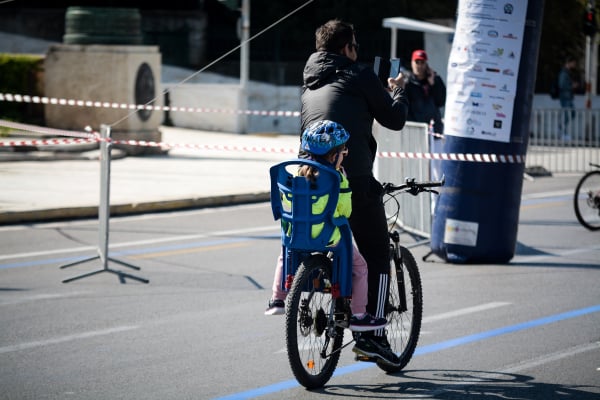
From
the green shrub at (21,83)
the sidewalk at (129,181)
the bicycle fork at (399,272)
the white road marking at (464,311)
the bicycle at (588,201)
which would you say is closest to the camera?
the bicycle fork at (399,272)

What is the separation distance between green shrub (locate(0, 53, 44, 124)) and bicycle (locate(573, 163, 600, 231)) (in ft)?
35.1

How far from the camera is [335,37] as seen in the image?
22.3 ft

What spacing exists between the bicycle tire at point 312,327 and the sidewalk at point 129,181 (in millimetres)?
5861

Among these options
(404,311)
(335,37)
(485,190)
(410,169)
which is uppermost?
(335,37)

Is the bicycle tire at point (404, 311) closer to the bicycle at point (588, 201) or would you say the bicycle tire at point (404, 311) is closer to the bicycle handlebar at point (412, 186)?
the bicycle handlebar at point (412, 186)

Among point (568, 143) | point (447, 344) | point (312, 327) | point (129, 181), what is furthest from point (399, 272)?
point (568, 143)

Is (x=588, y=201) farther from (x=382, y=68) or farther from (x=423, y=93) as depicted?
(x=382, y=68)

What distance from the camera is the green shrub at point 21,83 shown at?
2041 cm

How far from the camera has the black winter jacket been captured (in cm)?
673

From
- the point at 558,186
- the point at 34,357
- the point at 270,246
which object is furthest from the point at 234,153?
the point at 34,357

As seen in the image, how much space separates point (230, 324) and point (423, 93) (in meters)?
6.31

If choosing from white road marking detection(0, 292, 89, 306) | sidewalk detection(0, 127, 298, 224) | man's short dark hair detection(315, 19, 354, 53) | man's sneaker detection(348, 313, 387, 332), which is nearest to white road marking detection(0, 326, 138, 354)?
white road marking detection(0, 292, 89, 306)

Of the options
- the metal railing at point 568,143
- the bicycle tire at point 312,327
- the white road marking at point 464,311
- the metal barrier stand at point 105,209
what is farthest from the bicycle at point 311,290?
the metal railing at point 568,143

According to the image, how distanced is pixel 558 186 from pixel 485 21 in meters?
7.87
